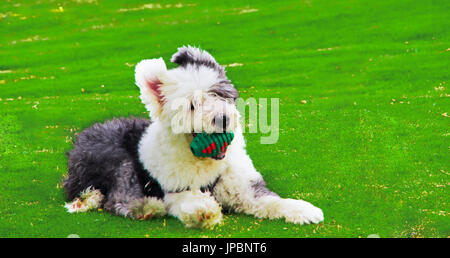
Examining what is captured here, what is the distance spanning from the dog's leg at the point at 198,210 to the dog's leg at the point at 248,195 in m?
0.41

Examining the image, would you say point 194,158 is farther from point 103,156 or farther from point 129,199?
point 103,156

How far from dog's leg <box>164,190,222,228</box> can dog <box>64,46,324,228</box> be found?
12 millimetres

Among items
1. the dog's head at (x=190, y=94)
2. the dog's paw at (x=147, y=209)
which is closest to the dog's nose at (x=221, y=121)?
the dog's head at (x=190, y=94)

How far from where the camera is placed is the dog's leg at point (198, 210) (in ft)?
22.2

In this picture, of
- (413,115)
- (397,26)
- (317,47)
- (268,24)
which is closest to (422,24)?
(397,26)

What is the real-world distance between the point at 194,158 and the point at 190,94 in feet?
2.98

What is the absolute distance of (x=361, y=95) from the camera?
16641 mm

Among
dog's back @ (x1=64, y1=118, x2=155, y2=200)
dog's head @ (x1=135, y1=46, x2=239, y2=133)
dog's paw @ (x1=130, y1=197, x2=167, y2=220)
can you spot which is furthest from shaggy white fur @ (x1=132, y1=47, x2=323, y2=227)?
dog's back @ (x1=64, y1=118, x2=155, y2=200)

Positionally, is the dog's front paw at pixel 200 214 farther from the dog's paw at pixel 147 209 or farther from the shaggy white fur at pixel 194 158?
the dog's paw at pixel 147 209

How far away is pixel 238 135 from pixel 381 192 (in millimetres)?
2562

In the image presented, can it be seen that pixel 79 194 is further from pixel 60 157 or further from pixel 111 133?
pixel 60 157

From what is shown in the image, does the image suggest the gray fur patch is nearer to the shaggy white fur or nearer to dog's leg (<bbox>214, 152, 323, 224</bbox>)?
the shaggy white fur

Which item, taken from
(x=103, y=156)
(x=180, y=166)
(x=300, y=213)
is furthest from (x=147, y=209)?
(x=300, y=213)

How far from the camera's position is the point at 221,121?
6703 millimetres
